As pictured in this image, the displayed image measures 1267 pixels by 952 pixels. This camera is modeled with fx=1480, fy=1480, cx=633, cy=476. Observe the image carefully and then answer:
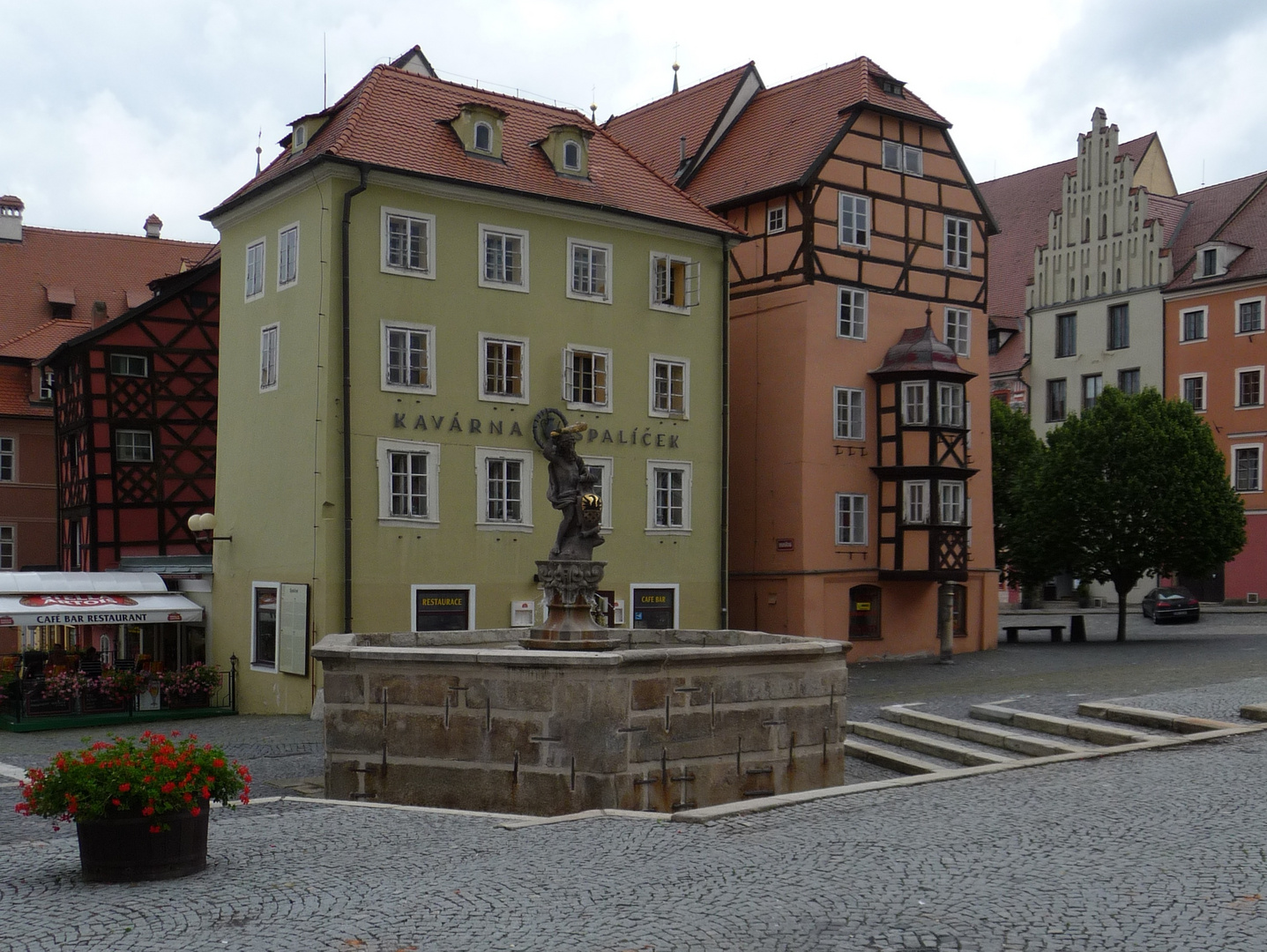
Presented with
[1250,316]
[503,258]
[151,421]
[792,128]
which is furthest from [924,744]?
[1250,316]

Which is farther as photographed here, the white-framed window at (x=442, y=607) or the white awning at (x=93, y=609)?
the white awning at (x=93, y=609)

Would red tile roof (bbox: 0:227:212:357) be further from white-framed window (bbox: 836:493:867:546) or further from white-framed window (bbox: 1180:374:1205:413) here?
white-framed window (bbox: 1180:374:1205:413)

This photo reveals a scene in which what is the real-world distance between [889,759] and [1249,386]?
36344 millimetres

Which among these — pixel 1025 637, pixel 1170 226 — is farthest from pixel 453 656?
pixel 1170 226

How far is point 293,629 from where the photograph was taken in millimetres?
27594

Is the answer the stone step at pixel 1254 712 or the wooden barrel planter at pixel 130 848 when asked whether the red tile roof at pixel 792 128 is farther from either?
the wooden barrel planter at pixel 130 848

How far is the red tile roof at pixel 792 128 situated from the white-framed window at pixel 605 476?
834 cm

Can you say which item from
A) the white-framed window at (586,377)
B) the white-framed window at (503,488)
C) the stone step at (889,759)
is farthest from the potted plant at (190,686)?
the stone step at (889,759)

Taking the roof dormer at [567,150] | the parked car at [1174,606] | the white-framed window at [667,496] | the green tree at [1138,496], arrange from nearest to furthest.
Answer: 1. the roof dormer at [567,150]
2. the white-framed window at [667,496]
3. the green tree at [1138,496]
4. the parked car at [1174,606]

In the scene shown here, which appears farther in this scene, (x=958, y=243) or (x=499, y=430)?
(x=958, y=243)

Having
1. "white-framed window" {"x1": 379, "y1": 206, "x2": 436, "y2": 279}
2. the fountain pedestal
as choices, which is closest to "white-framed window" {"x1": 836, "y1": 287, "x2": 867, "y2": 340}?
"white-framed window" {"x1": 379, "y1": 206, "x2": 436, "y2": 279}

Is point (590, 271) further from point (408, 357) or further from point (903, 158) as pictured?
point (903, 158)

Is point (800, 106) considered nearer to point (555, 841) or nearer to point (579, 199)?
point (579, 199)

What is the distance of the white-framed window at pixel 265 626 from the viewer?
2831cm
